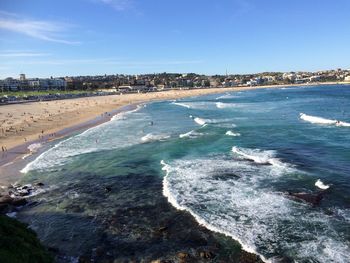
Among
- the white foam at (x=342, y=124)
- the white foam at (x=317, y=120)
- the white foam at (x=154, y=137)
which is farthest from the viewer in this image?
the white foam at (x=317, y=120)

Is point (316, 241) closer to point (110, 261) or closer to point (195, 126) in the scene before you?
point (110, 261)

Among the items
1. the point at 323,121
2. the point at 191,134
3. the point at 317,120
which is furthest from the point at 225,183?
the point at 317,120

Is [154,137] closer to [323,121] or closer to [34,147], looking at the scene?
[34,147]

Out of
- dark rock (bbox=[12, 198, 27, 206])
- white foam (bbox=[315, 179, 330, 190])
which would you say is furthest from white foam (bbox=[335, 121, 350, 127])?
dark rock (bbox=[12, 198, 27, 206])

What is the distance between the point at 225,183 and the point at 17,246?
1508 centimetres

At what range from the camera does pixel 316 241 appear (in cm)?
1619

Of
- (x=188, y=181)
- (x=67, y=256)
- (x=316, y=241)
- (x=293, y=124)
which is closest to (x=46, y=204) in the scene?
(x=67, y=256)

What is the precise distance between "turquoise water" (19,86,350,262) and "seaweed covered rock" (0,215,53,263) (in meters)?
2.86

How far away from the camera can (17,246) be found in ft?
39.3

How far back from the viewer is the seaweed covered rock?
1098cm

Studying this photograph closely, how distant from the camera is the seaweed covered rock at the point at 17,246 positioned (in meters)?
11.0

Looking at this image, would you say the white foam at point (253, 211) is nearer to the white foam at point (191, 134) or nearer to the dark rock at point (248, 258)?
the dark rock at point (248, 258)

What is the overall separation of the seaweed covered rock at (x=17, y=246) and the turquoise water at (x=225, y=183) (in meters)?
2.86

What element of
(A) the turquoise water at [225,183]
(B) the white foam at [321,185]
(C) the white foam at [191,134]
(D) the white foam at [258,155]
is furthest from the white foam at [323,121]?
(B) the white foam at [321,185]
